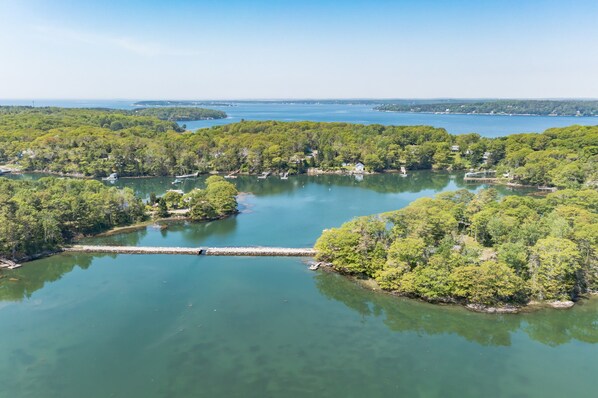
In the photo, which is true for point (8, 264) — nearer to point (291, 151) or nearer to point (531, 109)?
point (291, 151)

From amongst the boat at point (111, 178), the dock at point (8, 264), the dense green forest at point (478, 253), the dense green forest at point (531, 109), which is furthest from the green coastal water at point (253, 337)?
the dense green forest at point (531, 109)

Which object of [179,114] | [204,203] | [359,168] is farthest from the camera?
[179,114]

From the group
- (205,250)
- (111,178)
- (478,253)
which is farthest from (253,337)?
(111,178)

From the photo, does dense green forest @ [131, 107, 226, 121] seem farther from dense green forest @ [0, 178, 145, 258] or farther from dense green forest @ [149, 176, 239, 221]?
dense green forest @ [0, 178, 145, 258]

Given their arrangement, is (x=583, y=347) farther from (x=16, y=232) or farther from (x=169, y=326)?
(x=16, y=232)

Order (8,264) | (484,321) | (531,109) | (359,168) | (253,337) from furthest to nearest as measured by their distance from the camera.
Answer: (531,109) → (359,168) → (8,264) → (484,321) → (253,337)
